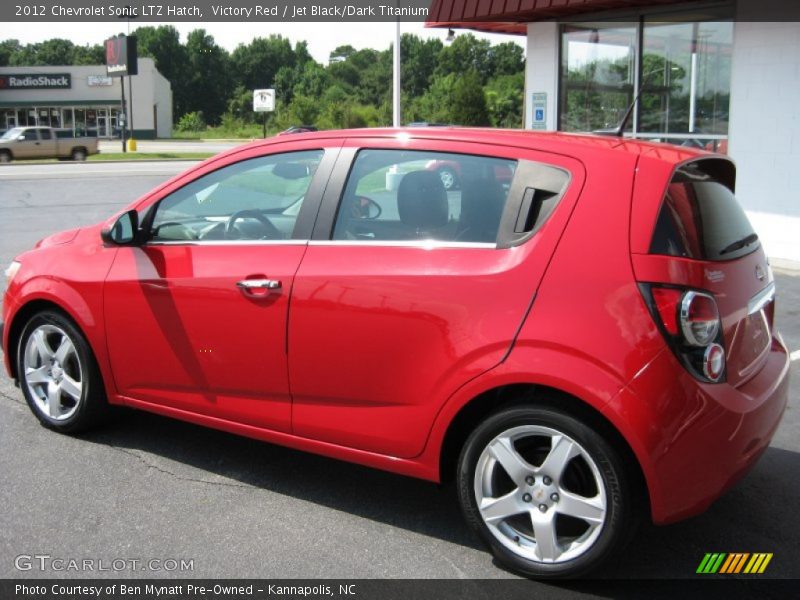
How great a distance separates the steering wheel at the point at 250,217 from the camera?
3.95m

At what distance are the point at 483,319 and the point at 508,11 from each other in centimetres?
937

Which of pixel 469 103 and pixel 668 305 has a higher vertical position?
pixel 469 103

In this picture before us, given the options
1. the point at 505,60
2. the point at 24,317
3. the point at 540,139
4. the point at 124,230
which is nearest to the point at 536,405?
the point at 540,139

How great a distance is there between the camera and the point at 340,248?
3.70 m

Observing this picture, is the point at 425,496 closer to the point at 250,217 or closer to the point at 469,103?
the point at 250,217

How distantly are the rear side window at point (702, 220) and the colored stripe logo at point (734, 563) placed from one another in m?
1.22

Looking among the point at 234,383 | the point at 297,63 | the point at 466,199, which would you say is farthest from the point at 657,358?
the point at 297,63

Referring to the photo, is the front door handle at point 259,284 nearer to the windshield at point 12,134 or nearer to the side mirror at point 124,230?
the side mirror at point 124,230

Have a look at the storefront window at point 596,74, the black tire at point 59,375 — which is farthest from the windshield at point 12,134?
the black tire at point 59,375

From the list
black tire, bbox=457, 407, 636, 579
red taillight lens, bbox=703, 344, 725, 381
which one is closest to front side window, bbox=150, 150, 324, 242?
black tire, bbox=457, 407, 636, 579

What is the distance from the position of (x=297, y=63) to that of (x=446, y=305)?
13500cm

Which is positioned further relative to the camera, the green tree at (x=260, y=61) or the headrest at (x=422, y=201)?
the green tree at (x=260, y=61)

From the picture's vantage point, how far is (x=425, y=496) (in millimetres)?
4117

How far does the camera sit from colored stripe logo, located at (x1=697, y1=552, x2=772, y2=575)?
11.1 feet
